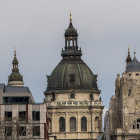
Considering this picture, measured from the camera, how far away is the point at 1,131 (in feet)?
655
